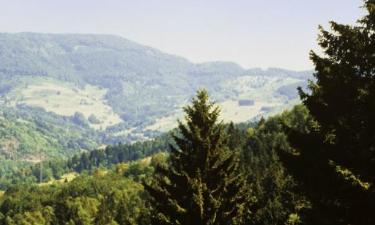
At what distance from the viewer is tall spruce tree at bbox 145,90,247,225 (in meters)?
30.4

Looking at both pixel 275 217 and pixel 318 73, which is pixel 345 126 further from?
pixel 275 217

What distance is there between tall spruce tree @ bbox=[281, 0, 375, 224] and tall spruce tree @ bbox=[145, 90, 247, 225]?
9.14 m

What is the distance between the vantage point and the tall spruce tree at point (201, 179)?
3044 cm

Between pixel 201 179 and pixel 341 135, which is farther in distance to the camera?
pixel 201 179

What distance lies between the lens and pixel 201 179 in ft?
102

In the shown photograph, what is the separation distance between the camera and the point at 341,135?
20.5 metres

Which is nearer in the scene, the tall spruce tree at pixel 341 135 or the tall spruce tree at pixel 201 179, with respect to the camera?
the tall spruce tree at pixel 341 135

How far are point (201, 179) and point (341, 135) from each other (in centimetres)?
1210

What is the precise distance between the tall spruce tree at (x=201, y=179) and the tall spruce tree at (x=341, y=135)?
914cm

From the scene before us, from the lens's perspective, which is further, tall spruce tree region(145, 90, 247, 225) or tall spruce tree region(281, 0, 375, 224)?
tall spruce tree region(145, 90, 247, 225)

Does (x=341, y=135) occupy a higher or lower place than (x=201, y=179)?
higher

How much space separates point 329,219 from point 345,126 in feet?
11.3

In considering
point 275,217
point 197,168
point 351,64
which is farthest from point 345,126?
point 275,217

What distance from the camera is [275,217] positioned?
292ft
